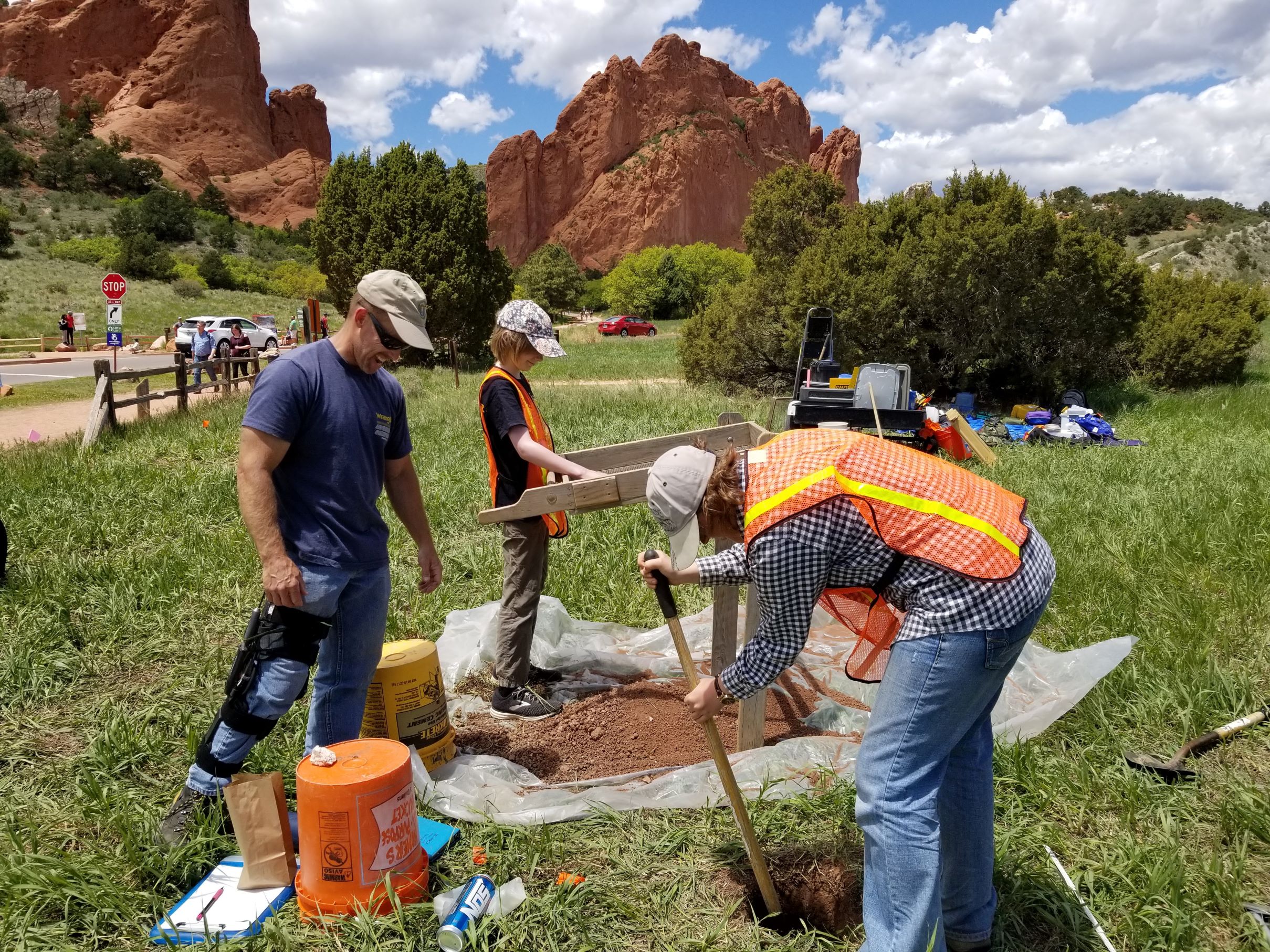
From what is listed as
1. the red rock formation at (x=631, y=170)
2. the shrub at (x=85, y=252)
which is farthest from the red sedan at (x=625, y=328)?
the red rock formation at (x=631, y=170)

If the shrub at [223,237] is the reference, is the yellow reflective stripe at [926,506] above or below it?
below

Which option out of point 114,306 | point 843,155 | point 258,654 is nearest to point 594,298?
point 114,306

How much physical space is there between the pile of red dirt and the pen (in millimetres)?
1123

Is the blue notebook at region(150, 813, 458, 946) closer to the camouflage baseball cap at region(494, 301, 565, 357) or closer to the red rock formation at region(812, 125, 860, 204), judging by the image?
the camouflage baseball cap at region(494, 301, 565, 357)

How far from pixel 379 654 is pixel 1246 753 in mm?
3207

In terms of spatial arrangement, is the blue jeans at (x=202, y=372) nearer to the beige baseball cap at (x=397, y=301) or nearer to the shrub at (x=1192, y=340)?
the beige baseball cap at (x=397, y=301)

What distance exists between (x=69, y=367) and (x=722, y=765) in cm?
2540

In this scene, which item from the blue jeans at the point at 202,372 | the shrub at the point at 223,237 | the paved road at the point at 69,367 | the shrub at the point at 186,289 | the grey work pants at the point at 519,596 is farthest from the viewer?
the shrub at the point at 223,237

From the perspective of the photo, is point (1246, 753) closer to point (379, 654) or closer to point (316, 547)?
point (379, 654)

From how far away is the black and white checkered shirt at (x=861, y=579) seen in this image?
190cm

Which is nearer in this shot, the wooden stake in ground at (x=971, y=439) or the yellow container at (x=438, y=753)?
the yellow container at (x=438, y=753)

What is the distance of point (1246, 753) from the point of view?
3.21 meters

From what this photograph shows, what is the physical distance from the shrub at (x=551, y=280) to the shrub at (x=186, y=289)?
19357 millimetres

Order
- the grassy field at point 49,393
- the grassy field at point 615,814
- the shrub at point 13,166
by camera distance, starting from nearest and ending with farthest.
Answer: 1. the grassy field at point 615,814
2. the grassy field at point 49,393
3. the shrub at point 13,166
